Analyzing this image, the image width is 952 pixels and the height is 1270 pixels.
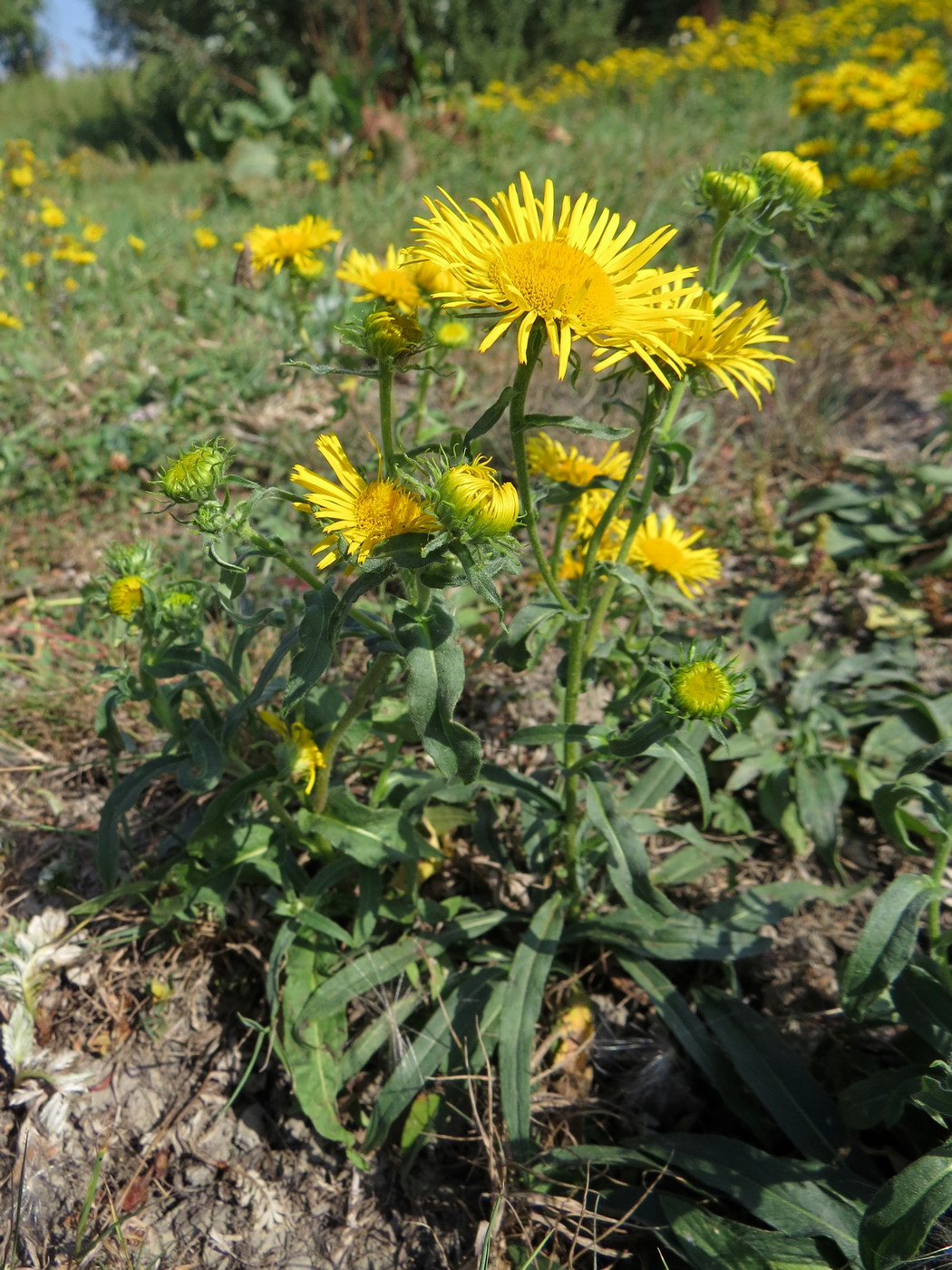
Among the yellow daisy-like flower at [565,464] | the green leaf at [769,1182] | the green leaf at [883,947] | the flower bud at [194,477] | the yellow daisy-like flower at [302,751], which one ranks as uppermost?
the flower bud at [194,477]

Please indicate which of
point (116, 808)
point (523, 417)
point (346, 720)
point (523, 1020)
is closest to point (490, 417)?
point (523, 417)

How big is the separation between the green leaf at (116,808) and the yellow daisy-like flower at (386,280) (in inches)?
52.2

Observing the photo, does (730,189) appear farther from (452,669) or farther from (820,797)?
(820,797)

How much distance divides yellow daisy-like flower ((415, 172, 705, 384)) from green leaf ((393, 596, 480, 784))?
483mm

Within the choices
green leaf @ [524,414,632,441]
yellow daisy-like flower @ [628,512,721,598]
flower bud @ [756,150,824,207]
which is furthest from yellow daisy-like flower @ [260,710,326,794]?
flower bud @ [756,150,824,207]

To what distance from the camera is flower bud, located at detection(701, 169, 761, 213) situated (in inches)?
66.0

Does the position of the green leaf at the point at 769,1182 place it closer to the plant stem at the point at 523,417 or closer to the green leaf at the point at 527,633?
the green leaf at the point at 527,633

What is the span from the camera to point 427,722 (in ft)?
4.63

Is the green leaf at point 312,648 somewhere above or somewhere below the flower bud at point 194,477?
below

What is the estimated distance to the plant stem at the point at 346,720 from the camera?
5.35ft

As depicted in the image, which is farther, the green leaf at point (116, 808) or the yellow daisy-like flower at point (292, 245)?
the yellow daisy-like flower at point (292, 245)

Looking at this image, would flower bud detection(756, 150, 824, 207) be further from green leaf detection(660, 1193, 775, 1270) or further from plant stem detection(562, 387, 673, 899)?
green leaf detection(660, 1193, 775, 1270)

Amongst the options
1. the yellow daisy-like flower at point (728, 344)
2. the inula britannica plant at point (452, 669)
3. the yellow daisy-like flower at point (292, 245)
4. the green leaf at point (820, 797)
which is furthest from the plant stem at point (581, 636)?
the yellow daisy-like flower at point (292, 245)

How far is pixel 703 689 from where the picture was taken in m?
1.55
